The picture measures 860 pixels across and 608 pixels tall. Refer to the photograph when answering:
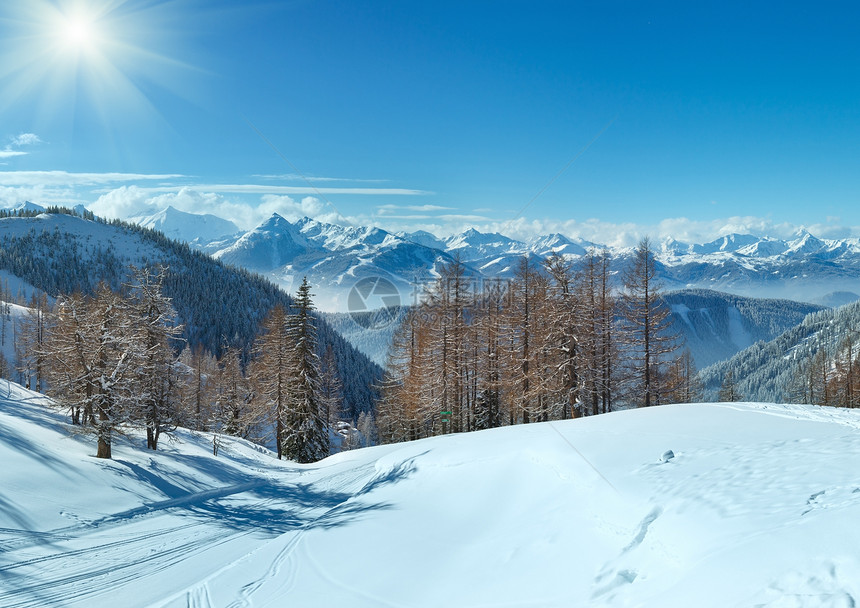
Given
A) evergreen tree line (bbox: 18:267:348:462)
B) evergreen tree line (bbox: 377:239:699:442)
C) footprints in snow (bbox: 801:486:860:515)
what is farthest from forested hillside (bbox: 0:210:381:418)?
footprints in snow (bbox: 801:486:860:515)

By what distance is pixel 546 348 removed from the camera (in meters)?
22.4

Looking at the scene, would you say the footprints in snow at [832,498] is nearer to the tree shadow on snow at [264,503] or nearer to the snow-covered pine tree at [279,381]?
the tree shadow on snow at [264,503]

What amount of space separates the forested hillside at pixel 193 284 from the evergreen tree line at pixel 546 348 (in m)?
81.5

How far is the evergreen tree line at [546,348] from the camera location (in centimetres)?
2244

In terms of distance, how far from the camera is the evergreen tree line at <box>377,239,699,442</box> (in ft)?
73.6

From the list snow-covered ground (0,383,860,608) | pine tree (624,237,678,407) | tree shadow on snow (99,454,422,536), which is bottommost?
tree shadow on snow (99,454,422,536)

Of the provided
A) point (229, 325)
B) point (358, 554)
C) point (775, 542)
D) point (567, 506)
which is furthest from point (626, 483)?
point (229, 325)

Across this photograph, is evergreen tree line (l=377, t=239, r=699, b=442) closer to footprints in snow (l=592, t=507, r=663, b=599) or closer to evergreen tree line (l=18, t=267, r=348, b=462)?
evergreen tree line (l=18, t=267, r=348, b=462)

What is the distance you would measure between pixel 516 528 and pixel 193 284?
586ft

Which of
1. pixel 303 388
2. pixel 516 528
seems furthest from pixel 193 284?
pixel 516 528

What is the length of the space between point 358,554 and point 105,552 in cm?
571

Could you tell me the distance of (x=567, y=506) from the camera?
26.1 feet

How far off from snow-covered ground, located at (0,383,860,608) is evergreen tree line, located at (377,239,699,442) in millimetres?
9632

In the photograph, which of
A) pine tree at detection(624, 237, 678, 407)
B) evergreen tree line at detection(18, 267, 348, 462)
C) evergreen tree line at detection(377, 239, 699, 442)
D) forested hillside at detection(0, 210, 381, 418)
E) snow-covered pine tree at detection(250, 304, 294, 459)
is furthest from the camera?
forested hillside at detection(0, 210, 381, 418)
